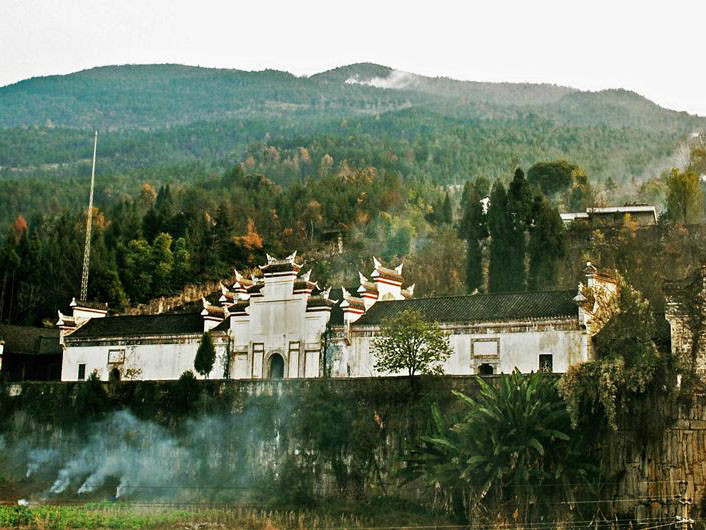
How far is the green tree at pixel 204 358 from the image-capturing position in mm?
47906

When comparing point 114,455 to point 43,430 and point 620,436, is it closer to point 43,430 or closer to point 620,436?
point 43,430

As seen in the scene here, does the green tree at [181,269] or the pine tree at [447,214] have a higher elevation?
the pine tree at [447,214]

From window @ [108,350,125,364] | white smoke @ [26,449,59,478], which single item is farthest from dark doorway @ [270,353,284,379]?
white smoke @ [26,449,59,478]

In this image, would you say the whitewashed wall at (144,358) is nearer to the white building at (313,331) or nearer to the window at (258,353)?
the white building at (313,331)

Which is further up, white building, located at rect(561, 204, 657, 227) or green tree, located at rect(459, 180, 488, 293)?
white building, located at rect(561, 204, 657, 227)

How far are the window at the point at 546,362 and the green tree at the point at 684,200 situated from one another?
32.3 meters

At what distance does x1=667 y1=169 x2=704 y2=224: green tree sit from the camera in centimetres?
7100

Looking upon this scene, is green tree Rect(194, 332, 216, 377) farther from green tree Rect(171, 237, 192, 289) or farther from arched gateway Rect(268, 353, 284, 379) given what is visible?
green tree Rect(171, 237, 192, 289)

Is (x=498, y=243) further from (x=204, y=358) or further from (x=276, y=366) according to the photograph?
(x=204, y=358)

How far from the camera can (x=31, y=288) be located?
7125cm

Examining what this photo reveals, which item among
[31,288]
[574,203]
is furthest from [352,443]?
[574,203]

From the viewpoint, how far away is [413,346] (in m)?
42.2

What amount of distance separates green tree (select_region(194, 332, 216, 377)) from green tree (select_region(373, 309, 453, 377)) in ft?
27.5

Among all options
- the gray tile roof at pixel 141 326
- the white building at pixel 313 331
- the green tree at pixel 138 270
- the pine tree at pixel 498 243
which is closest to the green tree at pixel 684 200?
the pine tree at pixel 498 243
